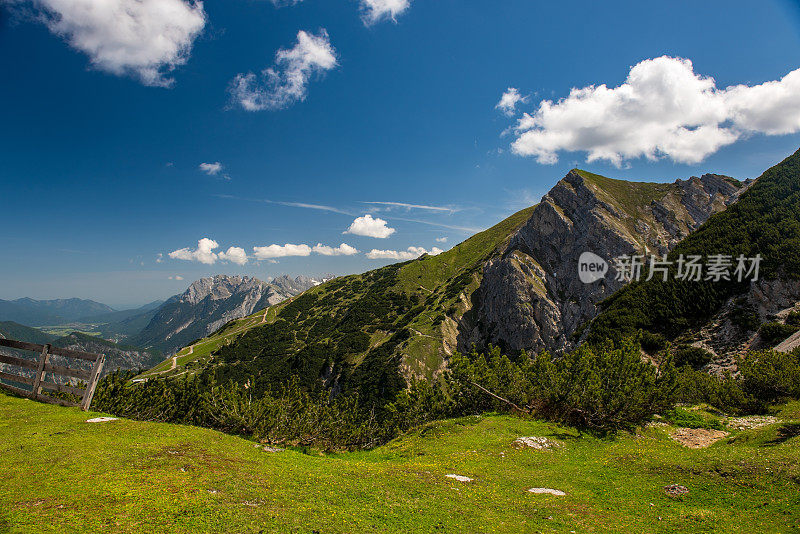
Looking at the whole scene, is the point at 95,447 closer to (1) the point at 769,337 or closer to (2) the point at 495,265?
(1) the point at 769,337

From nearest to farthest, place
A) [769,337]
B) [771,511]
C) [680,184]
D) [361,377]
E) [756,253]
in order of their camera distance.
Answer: [771,511]
[769,337]
[756,253]
[361,377]
[680,184]

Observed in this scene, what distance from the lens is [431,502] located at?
848 centimetres

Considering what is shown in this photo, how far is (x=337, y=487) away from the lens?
8.80 meters

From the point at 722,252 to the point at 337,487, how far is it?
8461cm

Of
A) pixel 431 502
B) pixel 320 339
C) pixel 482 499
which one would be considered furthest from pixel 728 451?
pixel 320 339

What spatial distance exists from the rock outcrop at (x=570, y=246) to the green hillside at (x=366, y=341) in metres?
14.9

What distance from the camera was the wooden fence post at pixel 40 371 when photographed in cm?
1311

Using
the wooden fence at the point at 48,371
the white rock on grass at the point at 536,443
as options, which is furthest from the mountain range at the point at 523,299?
the wooden fence at the point at 48,371

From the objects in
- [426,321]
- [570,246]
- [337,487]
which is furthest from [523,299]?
[337,487]

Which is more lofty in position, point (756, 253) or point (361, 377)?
point (756, 253)

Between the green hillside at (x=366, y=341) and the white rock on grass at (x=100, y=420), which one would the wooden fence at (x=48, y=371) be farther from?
the green hillside at (x=366, y=341)

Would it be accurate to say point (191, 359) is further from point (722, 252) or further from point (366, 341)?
point (722, 252)

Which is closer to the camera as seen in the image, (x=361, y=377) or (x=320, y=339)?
(x=361, y=377)

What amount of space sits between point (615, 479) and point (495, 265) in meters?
132
